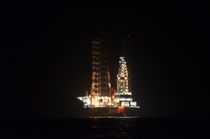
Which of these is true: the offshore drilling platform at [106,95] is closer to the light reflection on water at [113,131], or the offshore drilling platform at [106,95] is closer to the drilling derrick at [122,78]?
the drilling derrick at [122,78]

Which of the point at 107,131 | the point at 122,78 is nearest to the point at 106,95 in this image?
the point at 122,78

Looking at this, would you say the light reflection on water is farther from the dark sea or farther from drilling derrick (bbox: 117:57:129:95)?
drilling derrick (bbox: 117:57:129:95)

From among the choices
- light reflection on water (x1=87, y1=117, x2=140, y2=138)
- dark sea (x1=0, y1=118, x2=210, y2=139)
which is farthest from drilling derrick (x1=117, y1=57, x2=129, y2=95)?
light reflection on water (x1=87, y1=117, x2=140, y2=138)

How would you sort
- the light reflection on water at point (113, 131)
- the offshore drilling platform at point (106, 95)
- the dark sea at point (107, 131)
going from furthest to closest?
the offshore drilling platform at point (106, 95)
the light reflection on water at point (113, 131)
the dark sea at point (107, 131)

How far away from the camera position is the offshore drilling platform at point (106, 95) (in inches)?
4923

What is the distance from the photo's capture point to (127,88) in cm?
12988

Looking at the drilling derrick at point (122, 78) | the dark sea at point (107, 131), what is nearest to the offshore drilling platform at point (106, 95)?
the drilling derrick at point (122, 78)

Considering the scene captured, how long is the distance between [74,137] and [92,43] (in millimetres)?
66816

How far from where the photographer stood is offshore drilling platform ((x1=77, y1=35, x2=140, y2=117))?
125050mm

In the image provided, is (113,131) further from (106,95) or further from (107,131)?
(106,95)

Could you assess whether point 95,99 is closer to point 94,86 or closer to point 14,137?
point 94,86

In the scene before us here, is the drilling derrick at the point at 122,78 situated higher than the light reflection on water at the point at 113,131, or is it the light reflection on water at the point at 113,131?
the drilling derrick at the point at 122,78

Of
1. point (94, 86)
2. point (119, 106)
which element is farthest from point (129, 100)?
point (94, 86)

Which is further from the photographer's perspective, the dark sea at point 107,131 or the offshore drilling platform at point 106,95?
the offshore drilling platform at point 106,95
